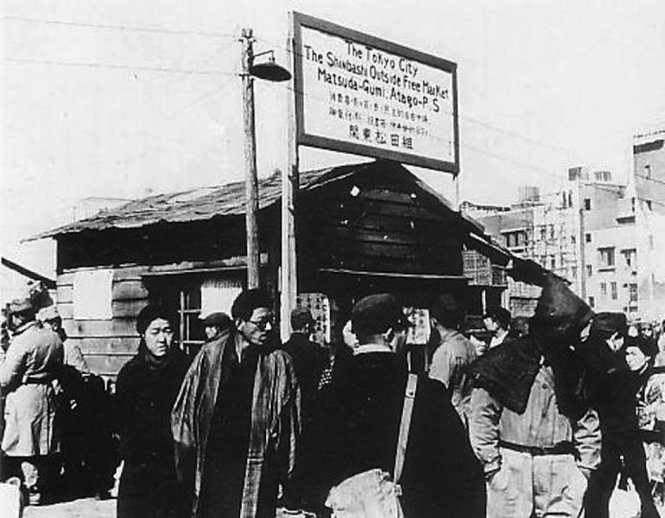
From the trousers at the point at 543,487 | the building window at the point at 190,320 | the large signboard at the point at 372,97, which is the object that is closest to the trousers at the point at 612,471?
the trousers at the point at 543,487

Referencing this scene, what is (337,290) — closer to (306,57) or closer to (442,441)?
(306,57)

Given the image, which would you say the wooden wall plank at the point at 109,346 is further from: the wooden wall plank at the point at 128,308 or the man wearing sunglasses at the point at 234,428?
the man wearing sunglasses at the point at 234,428

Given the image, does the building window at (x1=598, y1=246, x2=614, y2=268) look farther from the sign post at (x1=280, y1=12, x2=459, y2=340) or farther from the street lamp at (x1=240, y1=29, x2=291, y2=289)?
the street lamp at (x1=240, y1=29, x2=291, y2=289)

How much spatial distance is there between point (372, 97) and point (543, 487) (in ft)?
12.0

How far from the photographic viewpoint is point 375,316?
2354mm

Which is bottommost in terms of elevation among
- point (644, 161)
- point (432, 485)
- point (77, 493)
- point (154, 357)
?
point (77, 493)

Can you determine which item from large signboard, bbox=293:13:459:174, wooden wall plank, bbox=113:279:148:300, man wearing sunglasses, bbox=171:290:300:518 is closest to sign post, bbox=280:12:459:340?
large signboard, bbox=293:13:459:174

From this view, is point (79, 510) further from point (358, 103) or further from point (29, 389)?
point (358, 103)

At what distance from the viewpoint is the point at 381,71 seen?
5801mm

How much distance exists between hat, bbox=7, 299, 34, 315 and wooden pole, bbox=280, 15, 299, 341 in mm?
1738

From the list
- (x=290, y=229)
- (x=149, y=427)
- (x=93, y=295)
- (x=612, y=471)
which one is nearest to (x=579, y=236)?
(x=290, y=229)

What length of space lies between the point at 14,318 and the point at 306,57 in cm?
249

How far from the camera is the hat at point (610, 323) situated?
13.4 ft

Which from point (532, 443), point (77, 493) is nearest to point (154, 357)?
point (532, 443)
